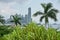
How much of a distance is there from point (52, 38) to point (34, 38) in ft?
2.65

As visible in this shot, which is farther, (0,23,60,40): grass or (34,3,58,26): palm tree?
(34,3,58,26): palm tree

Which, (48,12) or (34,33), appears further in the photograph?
(48,12)

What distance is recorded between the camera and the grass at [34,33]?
10.5 metres

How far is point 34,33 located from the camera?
35.9 feet

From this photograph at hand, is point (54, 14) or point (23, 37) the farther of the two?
point (54, 14)

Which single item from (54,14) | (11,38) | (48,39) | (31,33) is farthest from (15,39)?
(54,14)

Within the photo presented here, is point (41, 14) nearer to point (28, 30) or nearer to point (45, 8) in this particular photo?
point (45, 8)

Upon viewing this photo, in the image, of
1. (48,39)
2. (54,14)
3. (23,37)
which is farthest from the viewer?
(54,14)

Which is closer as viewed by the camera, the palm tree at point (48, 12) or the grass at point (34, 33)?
the grass at point (34, 33)

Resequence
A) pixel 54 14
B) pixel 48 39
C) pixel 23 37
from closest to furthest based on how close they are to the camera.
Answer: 1. pixel 48 39
2. pixel 23 37
3. pixel 54 14

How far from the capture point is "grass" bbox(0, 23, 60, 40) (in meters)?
10.5

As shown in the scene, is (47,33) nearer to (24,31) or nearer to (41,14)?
(24,31)

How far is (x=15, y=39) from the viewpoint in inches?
450

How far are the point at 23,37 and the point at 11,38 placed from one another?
1.93ft
